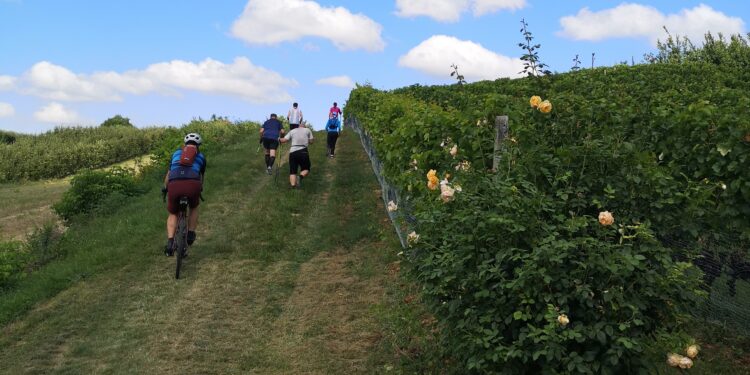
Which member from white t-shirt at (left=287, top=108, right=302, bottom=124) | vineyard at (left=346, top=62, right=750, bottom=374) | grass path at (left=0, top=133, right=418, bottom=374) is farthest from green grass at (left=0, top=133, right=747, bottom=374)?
white t-shirt at (left=287, top=108, right=302, bottom=124)

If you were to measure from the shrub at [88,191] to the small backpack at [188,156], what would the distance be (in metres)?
6.96

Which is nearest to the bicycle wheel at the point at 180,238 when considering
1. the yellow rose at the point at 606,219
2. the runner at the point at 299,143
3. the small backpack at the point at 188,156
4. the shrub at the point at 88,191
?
the small backpack at the point at 188,156

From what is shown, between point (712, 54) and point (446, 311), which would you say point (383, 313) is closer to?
point (446, 311)

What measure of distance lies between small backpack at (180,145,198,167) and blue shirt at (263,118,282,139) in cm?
→ 755

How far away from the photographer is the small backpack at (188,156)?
9.24 metres

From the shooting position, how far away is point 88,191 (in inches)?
600

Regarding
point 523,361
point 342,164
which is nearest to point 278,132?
point 342,164

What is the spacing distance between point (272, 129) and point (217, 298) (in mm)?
9333

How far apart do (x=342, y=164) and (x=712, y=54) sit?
108 ft

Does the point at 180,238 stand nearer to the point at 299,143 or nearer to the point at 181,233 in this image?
the point at 181,233

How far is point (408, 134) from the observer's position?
832cm

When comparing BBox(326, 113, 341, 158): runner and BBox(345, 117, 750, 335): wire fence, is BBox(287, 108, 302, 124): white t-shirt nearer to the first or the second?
BBox(326, 113, 341, 158): runner

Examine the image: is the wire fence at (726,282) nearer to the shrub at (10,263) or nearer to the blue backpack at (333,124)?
the shrub at (10,263)

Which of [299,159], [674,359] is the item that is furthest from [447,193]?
[299,159]
